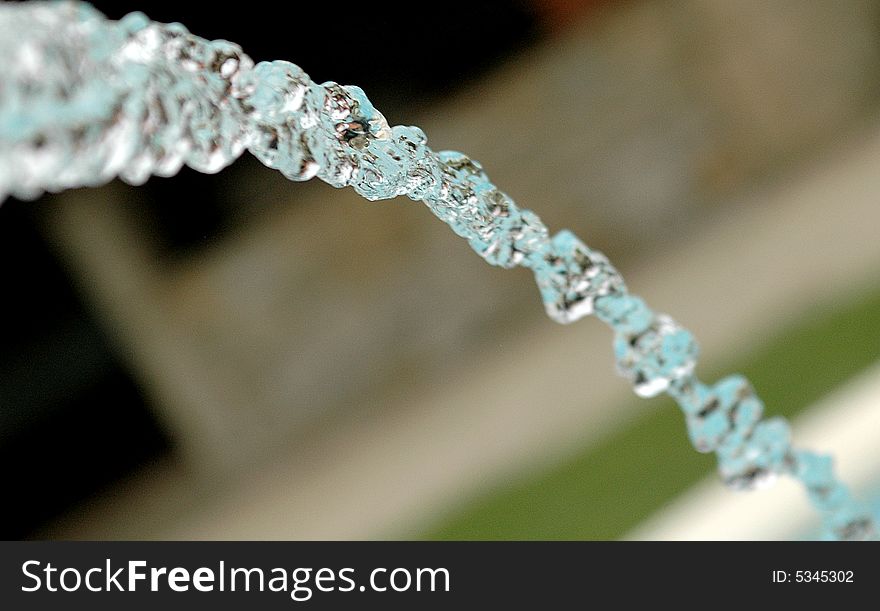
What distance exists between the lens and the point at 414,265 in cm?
310

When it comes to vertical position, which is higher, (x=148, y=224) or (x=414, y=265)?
(x=148, y=224)

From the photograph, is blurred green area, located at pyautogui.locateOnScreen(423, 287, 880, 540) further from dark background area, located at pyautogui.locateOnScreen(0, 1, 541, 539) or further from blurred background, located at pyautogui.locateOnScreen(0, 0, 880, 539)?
dark background area, located at pyautogui.locateOnScreen(0, 1, 541, 539)

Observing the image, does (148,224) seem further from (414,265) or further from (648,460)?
A: (648,460)

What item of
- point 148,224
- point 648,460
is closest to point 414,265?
point 148,224

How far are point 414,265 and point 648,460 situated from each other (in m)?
0.99

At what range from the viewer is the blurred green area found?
2.26 meters

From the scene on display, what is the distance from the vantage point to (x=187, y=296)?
2.98 m

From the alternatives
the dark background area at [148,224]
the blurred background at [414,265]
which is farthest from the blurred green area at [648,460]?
the dark background area at [148,224]

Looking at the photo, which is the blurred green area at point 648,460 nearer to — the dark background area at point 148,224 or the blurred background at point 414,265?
the blurred background at point 414,265

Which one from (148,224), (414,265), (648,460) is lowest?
(648,460)

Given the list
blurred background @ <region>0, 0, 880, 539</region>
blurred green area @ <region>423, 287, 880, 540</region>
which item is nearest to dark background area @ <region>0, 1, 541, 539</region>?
blurred background @ <region>0, 0, 880, 539</region>

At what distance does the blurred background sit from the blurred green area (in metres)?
0.08

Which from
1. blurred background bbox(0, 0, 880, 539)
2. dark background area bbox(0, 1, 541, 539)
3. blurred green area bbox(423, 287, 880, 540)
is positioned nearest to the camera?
blurred green area bbox(423, 287, 880, 540)

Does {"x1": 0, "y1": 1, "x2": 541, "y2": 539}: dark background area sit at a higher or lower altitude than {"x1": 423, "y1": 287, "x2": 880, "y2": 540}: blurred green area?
higher
